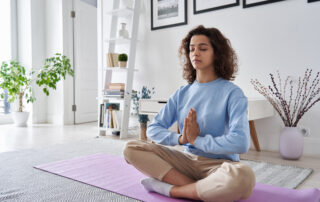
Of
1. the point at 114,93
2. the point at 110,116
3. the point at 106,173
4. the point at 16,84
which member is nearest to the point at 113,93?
the point at 114,93

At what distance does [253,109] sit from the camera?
7.01 ft

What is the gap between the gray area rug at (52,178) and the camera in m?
1.35

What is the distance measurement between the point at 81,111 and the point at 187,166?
3608mm

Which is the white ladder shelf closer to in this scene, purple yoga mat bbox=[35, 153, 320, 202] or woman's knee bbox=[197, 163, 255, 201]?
purple yoga mat bbox=[35, 153, 320, 202]

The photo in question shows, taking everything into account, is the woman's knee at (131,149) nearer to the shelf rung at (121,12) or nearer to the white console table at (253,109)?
the white console table at (253,109)

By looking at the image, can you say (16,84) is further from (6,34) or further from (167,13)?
(167,13)

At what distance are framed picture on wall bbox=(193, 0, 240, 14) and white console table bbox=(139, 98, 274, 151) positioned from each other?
3.33ft

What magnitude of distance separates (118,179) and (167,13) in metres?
2.12

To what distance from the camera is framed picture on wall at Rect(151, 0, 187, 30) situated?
3.00m

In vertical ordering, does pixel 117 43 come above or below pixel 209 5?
below

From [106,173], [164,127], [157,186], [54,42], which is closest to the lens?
[157,186]

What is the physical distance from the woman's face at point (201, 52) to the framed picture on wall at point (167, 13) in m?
1.75

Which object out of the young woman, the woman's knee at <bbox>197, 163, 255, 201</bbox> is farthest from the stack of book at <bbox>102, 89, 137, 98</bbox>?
the woman's knee at <bbox>197, 163, 255, 201</bbox>

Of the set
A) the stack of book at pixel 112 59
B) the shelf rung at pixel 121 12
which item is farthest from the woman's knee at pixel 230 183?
the shelf rung at pixel 121 12
